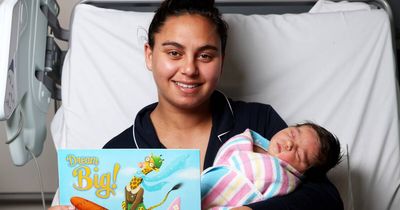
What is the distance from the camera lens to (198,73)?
1287 mm

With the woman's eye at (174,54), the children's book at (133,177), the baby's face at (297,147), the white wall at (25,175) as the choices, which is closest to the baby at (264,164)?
the baby's face at (297,147)

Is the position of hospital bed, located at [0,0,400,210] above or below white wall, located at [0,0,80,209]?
above

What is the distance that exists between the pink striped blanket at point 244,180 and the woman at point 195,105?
0.05m

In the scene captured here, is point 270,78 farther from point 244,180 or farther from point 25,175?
point 25,175

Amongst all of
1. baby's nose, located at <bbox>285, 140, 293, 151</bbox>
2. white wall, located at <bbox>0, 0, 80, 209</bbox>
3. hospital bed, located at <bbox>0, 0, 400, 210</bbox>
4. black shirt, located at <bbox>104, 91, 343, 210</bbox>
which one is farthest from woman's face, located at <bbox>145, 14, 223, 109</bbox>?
white wall, located at <bbox>0, 0, 80, 209</bbox>

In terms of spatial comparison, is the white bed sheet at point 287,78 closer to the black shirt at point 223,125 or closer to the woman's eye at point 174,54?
the black shirt at point 223,125

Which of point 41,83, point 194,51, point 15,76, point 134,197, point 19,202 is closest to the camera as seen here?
point 134,197

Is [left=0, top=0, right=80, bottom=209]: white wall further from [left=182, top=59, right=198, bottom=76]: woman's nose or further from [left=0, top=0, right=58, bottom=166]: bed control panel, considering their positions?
[left=182, top=59, right=198, bottom=76]: woman's nose

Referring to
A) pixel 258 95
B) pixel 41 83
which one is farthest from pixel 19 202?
pixel 258 95

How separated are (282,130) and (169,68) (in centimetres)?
31

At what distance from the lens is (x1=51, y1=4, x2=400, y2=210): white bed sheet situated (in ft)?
5.26

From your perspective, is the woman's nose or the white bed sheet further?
the white bed sheet

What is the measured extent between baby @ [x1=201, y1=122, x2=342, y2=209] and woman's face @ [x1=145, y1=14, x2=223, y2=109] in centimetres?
15

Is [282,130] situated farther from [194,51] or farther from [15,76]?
[15,76]
